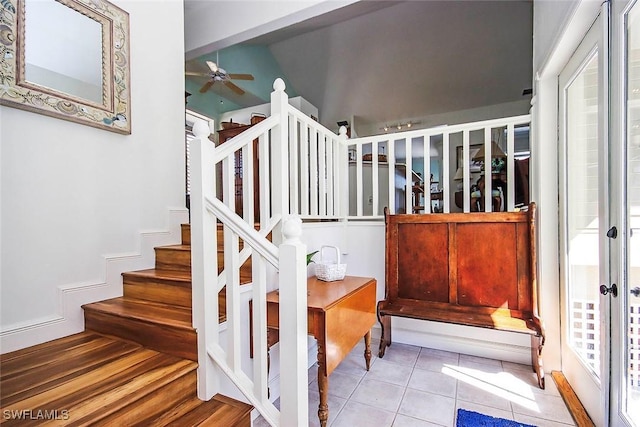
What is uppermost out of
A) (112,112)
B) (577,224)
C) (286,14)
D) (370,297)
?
(286,14)

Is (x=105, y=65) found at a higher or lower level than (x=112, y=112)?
higher

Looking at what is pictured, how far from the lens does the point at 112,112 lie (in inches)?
82.0

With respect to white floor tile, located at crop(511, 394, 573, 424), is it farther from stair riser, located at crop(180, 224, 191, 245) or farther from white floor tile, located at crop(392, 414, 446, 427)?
stair riser, located at crop(180, 224, 191, 245)

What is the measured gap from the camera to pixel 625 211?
1225 mm

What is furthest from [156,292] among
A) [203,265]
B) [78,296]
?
[203,265]

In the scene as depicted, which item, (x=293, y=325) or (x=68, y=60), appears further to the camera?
(x=68, y=60)

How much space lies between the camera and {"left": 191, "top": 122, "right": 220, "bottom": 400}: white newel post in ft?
4.56

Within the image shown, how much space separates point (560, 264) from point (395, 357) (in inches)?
54.1

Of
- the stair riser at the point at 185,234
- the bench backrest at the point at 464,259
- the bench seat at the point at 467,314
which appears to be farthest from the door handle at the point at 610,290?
the stair riser at the point at 185,234

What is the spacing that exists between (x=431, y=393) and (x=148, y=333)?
173 centimetres

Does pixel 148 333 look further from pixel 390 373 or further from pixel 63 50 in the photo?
pixel 63 50

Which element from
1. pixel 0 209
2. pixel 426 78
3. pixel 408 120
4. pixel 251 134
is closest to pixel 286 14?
pixel 251 134

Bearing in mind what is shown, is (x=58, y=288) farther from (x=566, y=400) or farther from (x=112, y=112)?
(x=566, y=400)

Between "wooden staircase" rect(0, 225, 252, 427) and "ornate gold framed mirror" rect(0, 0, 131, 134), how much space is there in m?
1.17
